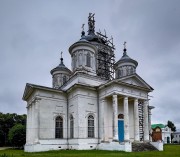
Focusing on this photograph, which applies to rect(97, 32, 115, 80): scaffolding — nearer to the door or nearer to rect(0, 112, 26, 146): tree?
the door

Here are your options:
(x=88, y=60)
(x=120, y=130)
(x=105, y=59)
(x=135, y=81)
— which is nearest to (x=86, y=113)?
(x=120, y=130)

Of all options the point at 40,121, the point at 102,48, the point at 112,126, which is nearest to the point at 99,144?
the point at 112,126

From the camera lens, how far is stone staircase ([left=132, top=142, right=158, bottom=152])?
68.4 ft

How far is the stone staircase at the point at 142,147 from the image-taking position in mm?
20856

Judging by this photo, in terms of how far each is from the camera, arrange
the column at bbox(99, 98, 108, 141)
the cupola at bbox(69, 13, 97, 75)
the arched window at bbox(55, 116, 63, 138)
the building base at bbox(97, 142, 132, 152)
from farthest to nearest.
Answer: the cupola at bbox(69, 13, 97, 75)
the arched window at bbox(55, 116, 63, 138)
the column at bbox(99, 98, 108, 141)
the building base at bbox(97, 142, 132, 152)

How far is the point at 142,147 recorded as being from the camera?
21.6 metres

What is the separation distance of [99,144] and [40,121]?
5968mm

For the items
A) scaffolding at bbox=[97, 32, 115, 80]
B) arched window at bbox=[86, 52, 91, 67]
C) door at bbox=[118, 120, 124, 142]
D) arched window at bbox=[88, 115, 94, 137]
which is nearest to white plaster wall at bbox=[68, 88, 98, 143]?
arched window at bbox=[88, 115, 94, 137]

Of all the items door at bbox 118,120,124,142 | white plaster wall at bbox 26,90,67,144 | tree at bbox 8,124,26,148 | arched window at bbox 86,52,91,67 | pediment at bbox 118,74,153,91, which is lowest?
tree at bbox 8,124,26,148

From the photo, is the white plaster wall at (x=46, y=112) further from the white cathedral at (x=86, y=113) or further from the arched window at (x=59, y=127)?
the arched window at (x=59, y=127)

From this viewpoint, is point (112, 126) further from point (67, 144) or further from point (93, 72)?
point (93, 72)

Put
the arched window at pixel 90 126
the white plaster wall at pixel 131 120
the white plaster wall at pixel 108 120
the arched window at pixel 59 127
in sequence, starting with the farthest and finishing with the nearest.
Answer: the white plaster wall at pixel 131 120 < the arched window at pixel 59 127 < the white plaster wall at pixel 108 120 < the arched window at pixel 90 126

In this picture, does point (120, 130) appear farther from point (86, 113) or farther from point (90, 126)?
point (86, 113)

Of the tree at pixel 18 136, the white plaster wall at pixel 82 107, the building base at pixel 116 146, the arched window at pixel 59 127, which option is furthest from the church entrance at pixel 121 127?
the tree at pixel 18 136
